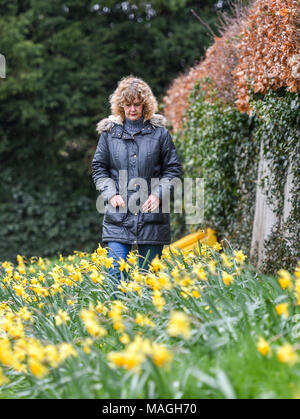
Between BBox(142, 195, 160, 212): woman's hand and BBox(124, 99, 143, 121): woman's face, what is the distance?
533 millimetres

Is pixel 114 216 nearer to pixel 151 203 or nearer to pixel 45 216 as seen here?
pixel 151 203

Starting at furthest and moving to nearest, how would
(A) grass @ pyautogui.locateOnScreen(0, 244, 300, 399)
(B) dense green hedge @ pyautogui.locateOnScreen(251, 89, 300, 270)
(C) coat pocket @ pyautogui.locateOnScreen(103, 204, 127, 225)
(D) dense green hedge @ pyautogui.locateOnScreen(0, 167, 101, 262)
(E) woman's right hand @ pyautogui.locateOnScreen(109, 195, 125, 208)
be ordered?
(D) dense green hedge @ pyautogui.locateOnScreen(0, 167, 101, 262) < (B) dense green hedge @ pyautogui.locateOnScreen(251, 89, 300, 270) < (C) coat pocket @ pyautogui.locateOnScreen(103, 204, 127, 225) < (E) woman's right hand @ pyautogui.locateOnScreen(109, 195, 125, 208) < (A) grass @ pyautogui.locateOnScreen(0, 244, 300, 399)

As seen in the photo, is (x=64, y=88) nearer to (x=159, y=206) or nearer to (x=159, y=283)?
(x=159, y=206)

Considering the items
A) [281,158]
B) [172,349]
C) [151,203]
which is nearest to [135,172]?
[151,203]

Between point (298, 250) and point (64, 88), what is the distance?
25.5ft

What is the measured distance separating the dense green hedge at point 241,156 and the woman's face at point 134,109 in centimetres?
105

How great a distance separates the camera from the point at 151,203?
3428 mm

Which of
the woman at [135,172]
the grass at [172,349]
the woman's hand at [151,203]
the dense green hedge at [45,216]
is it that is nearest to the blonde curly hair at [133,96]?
the woman at [135,172]

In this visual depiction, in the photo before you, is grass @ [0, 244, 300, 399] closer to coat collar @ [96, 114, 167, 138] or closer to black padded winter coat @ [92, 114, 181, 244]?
black padded winter coat @ [92, 114, 181, 244]

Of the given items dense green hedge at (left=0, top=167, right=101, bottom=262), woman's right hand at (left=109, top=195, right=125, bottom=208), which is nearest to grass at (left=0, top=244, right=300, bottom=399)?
woman's right hand at (left=109, top=195, right=125, bottom=208)

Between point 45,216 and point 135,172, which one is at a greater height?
point 135,172

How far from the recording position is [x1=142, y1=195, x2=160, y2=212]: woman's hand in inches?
135

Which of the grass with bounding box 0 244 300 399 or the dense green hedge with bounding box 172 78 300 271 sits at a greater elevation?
the dense green hedge with bounding box 172 78 300 271
